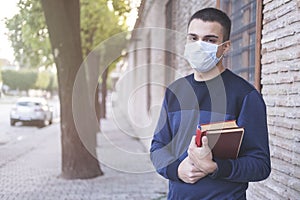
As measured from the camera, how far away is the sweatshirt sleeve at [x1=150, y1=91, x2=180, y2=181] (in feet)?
6.92

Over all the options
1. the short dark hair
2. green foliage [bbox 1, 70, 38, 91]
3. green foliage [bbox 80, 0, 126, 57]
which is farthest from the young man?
green foliage [bbox 1, 70, 38, 91]

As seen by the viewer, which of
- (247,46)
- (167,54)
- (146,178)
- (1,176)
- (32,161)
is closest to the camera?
(247,46)

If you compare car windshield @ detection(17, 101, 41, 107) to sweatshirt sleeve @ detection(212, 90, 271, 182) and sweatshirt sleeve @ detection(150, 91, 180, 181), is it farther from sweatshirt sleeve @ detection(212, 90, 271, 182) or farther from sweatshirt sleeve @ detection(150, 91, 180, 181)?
sweatshirt sleeve @ detection(212, 90, 271, 182)

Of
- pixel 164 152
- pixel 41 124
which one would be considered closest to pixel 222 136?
pixel 164 152

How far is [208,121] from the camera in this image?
2.05 m

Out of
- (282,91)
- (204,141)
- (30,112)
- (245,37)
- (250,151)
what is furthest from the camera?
(30,112)

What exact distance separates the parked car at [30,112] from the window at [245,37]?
17698mm

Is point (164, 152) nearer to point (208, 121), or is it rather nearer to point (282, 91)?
point (208, 121)

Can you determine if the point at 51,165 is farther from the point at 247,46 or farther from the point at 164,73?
the point at 247,46

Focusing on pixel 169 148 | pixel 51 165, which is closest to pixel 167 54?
pixel 51 165

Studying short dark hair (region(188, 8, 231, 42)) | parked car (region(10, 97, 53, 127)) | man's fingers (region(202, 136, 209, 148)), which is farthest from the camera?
parked car (region(10, 97, 53, 127))

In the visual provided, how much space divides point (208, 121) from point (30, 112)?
860 inches

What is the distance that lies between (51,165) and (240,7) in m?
6.22

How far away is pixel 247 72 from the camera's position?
463cm
